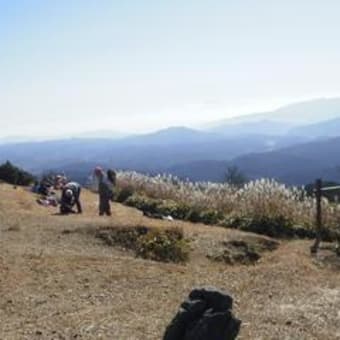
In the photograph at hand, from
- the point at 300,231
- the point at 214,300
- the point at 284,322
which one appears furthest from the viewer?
the point at 300,231

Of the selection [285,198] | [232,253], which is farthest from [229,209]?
[232,253]

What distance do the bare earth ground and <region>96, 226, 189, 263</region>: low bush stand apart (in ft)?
0.79

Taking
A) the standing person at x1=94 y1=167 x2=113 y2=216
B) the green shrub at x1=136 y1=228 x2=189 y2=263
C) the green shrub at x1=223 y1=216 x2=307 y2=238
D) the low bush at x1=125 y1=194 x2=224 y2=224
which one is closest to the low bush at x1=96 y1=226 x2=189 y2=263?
the green shrub at x1=136 y1=228 x2=189 y2=263

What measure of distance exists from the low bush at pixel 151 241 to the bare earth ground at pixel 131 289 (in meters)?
0.24

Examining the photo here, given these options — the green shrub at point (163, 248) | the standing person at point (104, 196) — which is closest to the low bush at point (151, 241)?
the green shrub at point (163, 248)

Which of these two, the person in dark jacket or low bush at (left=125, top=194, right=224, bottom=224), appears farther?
the person in dark jacket

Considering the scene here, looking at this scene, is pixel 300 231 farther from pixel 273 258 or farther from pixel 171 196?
pixel 171 196

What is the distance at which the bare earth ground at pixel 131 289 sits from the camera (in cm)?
812

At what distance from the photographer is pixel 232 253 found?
13812mm

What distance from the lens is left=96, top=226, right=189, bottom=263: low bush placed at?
12789mm

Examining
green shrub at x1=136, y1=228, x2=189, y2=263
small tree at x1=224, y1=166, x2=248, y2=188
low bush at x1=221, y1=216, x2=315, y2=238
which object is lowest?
small tree at x1=224, y1=166, x2=248, y2=188

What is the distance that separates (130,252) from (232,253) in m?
1.87

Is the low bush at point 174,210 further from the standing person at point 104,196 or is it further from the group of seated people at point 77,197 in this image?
the standing person at point 104,196

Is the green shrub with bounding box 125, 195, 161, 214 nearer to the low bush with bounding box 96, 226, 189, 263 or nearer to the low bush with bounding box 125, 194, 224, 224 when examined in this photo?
the low bush with bounding box 125, 194, 224, 224
